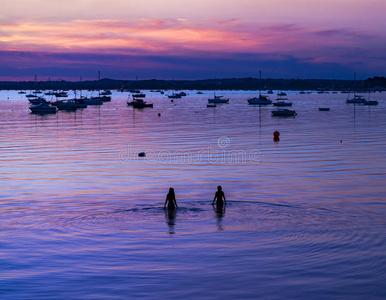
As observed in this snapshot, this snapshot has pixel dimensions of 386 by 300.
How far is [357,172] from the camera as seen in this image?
148 feet

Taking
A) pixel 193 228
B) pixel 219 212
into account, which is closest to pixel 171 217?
pixel 193 228

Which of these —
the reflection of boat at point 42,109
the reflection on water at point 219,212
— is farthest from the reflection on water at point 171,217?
the reflection of boat at point 42,109

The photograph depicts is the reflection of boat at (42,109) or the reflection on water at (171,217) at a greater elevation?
the reflection of boat at (42,109)

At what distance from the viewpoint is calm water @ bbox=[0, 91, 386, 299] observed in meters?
18.7

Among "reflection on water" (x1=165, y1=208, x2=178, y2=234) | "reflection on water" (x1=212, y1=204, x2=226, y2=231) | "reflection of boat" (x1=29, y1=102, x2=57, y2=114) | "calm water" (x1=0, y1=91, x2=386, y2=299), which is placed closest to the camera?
"calm water" (x1=0, y1=91, x2=386, y2=299)

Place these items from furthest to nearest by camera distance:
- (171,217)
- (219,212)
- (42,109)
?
(42,109)
(219,212)
(171,217)

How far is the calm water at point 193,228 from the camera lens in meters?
18.7

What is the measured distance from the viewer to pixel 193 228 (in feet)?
86.1

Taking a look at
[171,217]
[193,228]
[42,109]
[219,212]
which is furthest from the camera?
[42,109]

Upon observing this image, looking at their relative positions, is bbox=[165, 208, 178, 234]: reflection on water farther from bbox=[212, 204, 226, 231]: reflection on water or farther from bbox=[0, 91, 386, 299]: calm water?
bbox=[212, 204, 226, 231]: reflection on water

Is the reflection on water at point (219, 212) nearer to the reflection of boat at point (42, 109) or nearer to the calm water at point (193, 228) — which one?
the calm water at point (193, 228)

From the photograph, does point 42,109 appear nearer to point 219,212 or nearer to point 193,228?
point 219,212

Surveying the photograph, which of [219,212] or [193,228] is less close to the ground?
[219,212]

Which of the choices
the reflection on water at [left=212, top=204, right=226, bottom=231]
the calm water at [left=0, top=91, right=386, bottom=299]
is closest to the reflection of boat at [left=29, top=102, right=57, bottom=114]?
the calm water at [left=0, top=91, right=386, bottom=299]
